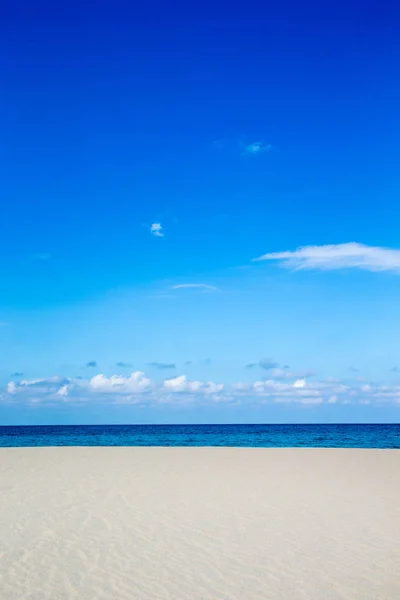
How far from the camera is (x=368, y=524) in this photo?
1089 centimetres

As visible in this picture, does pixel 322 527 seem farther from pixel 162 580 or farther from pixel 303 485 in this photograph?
pixel 303 485

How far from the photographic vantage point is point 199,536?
386 inches

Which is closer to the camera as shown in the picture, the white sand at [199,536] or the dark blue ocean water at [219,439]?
the white sand at [199,536]

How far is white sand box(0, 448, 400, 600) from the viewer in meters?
7.08

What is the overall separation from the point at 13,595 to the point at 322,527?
6225mm

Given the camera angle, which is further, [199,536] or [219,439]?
[219,439]

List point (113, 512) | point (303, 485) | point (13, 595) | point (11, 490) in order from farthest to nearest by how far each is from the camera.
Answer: point (303, 485) → point (11, 490) → point (113, 512) → point (13, 595)

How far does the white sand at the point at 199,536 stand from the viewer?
23.2ft

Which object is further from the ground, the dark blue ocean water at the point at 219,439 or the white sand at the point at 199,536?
the white sand at the point at 199,536

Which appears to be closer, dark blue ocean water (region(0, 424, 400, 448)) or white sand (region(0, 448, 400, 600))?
white sand (region(0, 448, 400, 600))

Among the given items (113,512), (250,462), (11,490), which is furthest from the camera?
(250,462)

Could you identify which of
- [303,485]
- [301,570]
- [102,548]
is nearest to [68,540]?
[102,548]

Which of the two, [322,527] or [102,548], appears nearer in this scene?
[102,548]

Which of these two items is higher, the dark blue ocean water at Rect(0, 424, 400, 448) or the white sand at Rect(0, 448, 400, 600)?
the white sand at Rect(0, 448, 400, 600)
